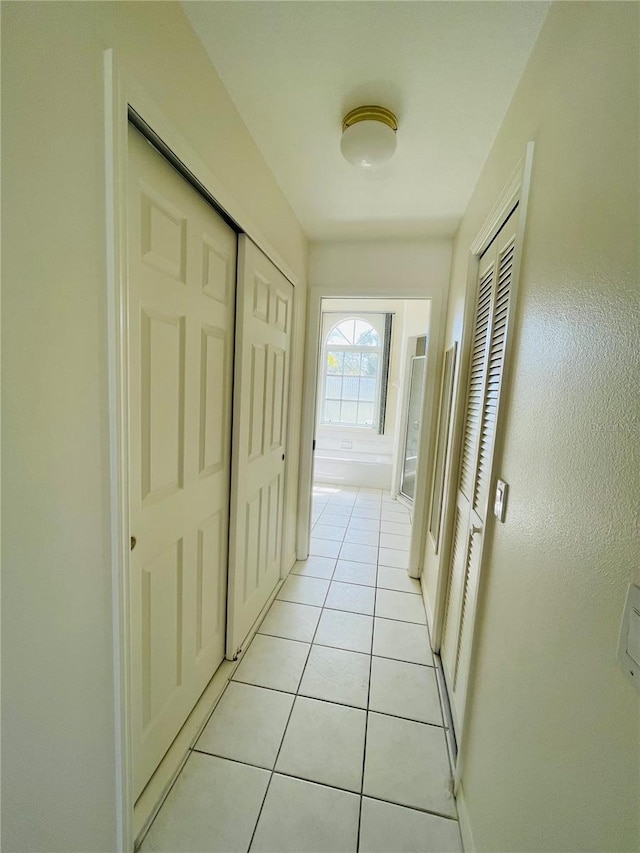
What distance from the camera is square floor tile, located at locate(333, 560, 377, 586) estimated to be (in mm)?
2483

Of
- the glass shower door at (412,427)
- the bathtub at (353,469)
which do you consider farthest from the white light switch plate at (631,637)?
the bathtub at (353,469)

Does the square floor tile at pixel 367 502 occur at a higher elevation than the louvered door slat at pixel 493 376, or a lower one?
lower

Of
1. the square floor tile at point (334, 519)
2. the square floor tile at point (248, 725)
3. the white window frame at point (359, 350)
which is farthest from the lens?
the white window frame at point (359, 350)

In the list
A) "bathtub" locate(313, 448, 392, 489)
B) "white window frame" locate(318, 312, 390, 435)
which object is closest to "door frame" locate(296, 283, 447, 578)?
"bathtub" locate(313, 448, 392, 489)

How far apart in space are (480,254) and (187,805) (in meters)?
2.47

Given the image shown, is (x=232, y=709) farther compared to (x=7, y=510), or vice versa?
(x=232, y=709)

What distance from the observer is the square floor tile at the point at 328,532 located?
318cm

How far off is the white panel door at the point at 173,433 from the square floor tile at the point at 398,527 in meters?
2.21

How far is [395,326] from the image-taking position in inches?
203

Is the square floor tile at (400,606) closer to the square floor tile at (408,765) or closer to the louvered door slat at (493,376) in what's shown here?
the square floor tile at (408,765)

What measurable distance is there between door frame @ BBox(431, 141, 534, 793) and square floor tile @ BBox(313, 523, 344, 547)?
55.7 inches

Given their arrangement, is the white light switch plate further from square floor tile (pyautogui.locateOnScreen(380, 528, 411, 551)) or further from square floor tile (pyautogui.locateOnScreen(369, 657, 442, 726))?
square floor tile (pyautogui.locateOnScreen(380, 528, 411, 551))

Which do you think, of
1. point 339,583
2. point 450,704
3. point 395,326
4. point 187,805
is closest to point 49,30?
point 187,805

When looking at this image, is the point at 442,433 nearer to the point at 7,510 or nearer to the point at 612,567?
the point at 612,567
